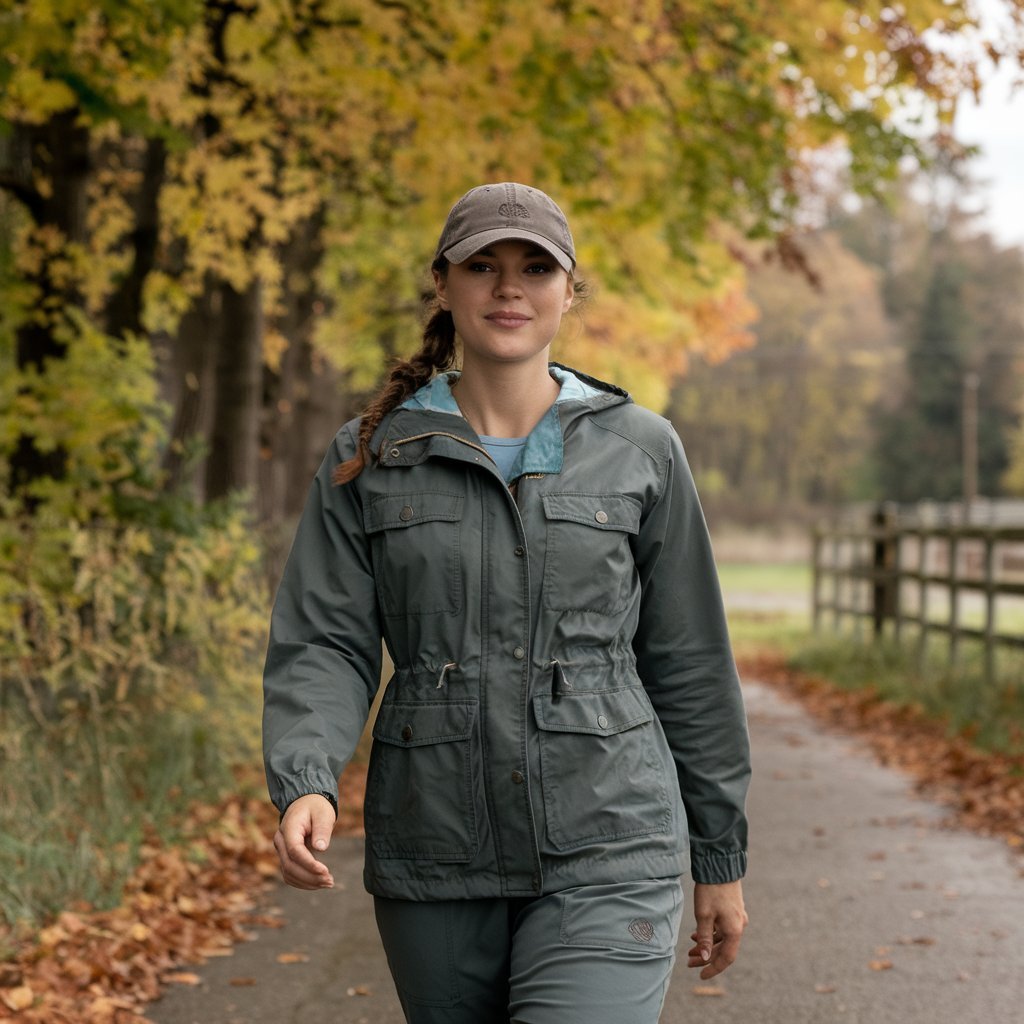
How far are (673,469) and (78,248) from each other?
23.6 ft

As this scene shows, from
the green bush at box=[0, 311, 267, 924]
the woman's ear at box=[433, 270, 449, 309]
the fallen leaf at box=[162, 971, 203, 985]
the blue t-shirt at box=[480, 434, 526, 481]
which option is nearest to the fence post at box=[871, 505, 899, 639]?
the green bush at box=[0, 311, 267, 924]

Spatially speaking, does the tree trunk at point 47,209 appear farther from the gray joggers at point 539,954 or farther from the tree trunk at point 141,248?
the gray joggers at point 539,954

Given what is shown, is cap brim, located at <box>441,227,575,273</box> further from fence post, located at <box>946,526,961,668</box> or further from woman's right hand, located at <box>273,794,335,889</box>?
fence post, located at <box>946,526,961,668</box>

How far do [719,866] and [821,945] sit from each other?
10.7ft

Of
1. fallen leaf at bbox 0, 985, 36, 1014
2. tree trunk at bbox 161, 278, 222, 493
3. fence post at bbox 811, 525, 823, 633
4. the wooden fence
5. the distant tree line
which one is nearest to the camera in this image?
fallen leaf at bbox 0, 985, 36, 1014

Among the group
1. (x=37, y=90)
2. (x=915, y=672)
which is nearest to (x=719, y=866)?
(x=37, y=90)

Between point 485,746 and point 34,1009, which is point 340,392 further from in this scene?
point 485,746

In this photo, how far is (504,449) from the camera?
303 cm

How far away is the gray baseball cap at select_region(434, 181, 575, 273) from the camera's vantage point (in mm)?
2932

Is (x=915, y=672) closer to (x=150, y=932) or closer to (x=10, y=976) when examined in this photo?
(x=150, y=932)

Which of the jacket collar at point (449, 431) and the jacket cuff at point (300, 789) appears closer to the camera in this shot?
the jacket cuff at point (300, 789)

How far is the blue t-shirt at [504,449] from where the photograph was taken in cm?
301

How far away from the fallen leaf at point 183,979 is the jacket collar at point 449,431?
10.6ft

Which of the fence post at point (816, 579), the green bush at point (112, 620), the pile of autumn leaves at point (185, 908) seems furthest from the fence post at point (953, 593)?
the fence post at point (816, 579)
